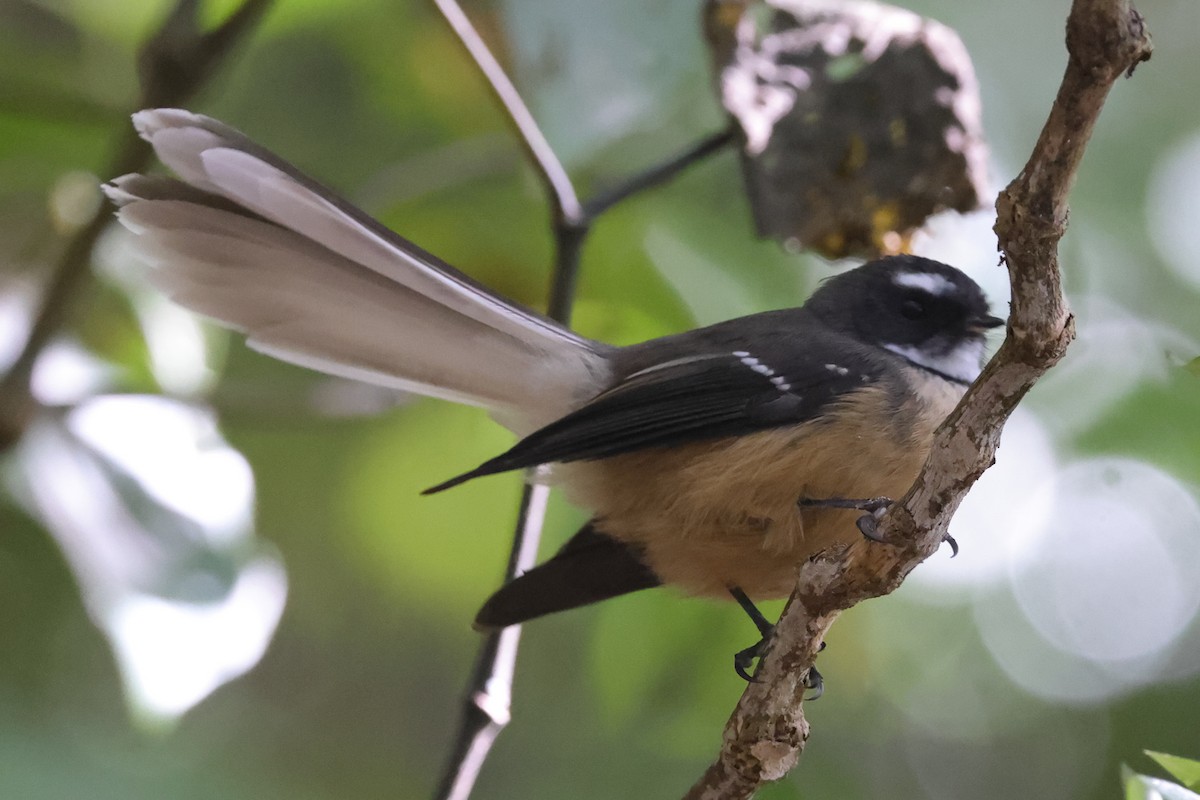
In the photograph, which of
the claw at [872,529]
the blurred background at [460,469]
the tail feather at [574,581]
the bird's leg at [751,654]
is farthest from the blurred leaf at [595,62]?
the claw at [872,529]

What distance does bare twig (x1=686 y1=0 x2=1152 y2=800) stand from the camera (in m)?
1.29

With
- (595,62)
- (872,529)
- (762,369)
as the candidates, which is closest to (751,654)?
(762,369)

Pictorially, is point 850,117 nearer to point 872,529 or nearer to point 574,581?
point 574,581

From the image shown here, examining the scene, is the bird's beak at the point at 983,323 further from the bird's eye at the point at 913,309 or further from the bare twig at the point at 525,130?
the bare twig at the point at 525,130

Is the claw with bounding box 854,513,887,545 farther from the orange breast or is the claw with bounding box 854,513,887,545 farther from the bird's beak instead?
the bird's beak

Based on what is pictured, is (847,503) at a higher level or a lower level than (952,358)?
lower

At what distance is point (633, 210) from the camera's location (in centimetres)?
313

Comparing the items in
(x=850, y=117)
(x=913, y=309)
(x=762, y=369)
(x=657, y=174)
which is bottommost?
(x=762, y=369)

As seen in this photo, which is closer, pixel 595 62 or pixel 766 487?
pixel 766 487

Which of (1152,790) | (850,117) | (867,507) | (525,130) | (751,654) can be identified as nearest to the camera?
(1152,790)

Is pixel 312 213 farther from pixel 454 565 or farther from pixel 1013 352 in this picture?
pixel 454 565

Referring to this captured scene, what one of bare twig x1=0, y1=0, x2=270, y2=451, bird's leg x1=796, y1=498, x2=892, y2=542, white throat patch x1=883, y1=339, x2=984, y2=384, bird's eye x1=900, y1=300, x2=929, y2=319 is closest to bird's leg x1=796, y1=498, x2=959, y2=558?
bird's leg x1=796, y1=498, x2=892, y2=542

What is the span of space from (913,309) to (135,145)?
173 centimetres

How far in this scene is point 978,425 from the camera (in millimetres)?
1567
